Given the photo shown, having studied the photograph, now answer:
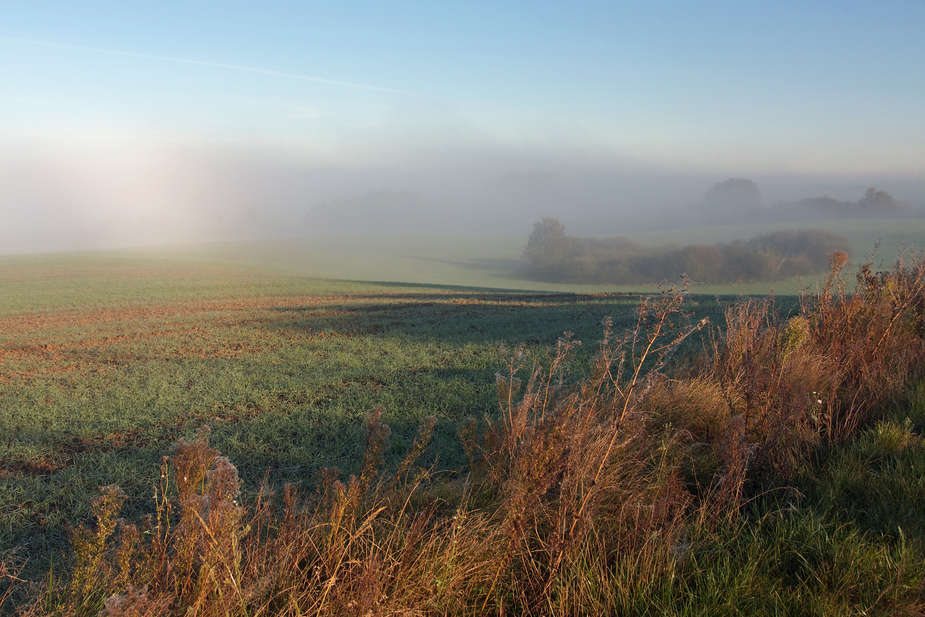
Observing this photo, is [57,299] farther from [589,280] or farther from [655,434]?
[589,280]

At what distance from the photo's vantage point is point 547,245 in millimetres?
66875

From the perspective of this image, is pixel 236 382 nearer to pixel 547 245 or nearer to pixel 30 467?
pixel 30 467

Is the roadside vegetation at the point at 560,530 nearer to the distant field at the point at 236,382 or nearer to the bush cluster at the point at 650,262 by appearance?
the distant field at the point at 236,382

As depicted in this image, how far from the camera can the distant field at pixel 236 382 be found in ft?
16.3

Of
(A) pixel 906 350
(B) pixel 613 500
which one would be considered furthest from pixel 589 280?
(B) pixel 613 500

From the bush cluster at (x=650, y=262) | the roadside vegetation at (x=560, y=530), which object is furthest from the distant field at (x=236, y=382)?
the bush cluster at (x=650, y=262)

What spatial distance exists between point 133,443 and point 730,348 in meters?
6.28

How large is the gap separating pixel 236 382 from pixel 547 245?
200ft

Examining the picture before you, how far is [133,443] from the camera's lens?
5734mm

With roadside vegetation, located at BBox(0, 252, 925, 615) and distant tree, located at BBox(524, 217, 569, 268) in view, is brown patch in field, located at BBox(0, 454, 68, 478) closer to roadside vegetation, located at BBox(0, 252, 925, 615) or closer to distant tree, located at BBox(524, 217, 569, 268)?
roadside vegetation, located at BBox(0, 252, 925, 615)

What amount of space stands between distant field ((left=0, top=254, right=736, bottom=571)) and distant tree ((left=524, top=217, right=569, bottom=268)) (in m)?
45.5

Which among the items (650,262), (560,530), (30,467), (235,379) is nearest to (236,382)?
(235,379)

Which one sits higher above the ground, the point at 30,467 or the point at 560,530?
the point at 560,530

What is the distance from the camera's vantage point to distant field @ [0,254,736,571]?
16.3ft
